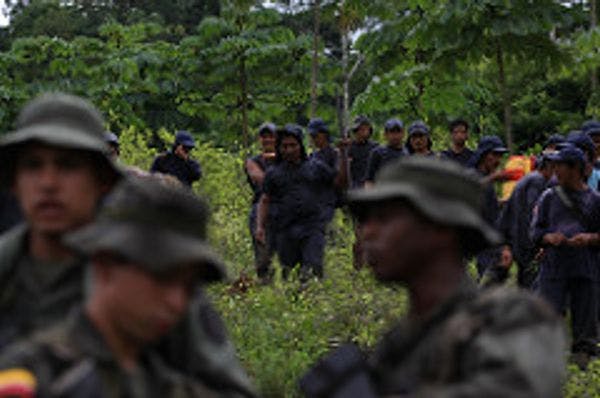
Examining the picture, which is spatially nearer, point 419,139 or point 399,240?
point 399,240

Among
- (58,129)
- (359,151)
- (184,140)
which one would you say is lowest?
(359,151)

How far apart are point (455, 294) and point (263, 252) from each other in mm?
8835

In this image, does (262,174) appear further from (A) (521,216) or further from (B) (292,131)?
(A) (521,216)

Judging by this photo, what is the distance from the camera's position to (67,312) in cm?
301

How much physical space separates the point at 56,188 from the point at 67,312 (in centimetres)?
32

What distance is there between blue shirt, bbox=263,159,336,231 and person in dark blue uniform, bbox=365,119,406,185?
564 mm

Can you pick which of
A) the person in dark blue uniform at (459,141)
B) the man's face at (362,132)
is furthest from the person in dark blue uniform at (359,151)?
the person in dark blue uniform at (459,141)

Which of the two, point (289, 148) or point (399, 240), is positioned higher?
point (399, 240)

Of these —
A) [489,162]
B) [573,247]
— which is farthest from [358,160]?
[573,247]

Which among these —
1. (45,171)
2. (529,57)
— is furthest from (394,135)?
(45,171)

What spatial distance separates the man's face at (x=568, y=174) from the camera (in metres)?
8.75

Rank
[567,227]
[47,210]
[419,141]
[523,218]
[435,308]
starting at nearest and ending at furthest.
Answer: [435,308] → [47,210] → [567,227] → [523,218] → [419,141]

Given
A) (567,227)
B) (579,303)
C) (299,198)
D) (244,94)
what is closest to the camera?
(567,227)

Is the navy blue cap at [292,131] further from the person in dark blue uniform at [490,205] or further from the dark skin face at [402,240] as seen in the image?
the dark skin face at [402,240]
